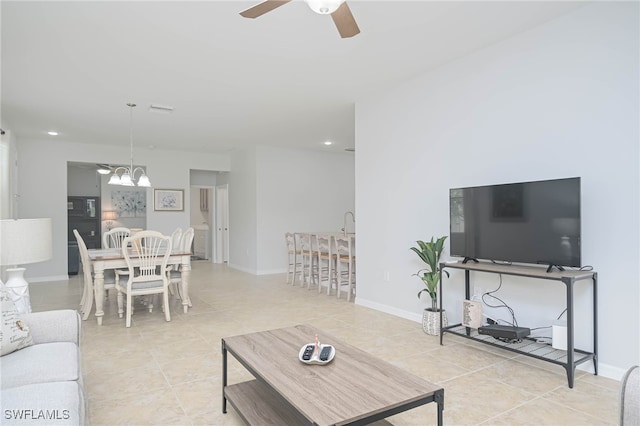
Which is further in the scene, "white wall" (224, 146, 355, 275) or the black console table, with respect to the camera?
"white wall" (224, 146, 355, 275)

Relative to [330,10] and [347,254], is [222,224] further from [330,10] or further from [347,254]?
[330,10]

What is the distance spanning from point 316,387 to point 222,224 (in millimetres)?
8464

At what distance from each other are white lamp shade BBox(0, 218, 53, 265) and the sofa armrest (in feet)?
1.19

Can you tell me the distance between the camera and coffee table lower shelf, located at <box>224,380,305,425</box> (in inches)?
75.3

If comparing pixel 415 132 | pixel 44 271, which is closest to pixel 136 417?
pixel 415 132

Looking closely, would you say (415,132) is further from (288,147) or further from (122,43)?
(288,147)

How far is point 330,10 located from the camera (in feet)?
6.41

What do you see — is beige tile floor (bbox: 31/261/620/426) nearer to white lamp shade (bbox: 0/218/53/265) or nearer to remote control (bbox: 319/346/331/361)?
remote control (bbox: 319/346/331/361)

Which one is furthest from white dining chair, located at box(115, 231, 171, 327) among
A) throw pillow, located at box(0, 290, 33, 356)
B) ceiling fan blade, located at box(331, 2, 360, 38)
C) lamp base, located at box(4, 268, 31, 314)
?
ceiling fan blade, located at box(331, 2, 360, 38)

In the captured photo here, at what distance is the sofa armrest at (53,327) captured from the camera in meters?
2.13

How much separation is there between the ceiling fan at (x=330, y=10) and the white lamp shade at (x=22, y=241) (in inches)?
72.8

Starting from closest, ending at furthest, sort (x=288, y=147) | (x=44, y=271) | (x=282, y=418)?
(x=282, y=418) < (x=44, y=271) < (x=288, y=147)

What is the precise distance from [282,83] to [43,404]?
370cm

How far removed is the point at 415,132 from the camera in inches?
166
